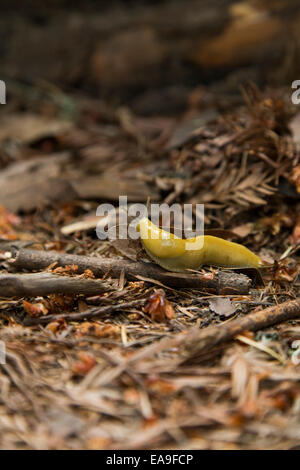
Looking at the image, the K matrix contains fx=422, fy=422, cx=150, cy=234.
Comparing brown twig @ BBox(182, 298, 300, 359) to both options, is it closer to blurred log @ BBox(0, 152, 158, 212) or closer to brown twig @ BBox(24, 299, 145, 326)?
brown twig @ BBox(24, 299, 145, 326)

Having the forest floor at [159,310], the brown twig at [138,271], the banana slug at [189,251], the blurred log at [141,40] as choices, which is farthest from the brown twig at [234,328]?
the blurred log at [141,40]

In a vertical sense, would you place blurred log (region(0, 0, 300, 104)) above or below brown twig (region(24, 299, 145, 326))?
above

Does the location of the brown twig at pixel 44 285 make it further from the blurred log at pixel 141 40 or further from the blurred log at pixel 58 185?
the blurred log at pixel 141 40

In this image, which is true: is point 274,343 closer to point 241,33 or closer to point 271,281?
point 271,281

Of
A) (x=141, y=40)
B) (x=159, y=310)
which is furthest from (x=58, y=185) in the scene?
(x=141, y=40)

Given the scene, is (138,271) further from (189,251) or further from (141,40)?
(141,40)

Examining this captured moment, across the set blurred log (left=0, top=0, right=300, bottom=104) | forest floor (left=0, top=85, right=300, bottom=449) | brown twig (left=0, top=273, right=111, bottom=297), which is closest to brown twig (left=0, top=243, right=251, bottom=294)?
forest floor (left=0, top=85, right=300, bottom=449)
